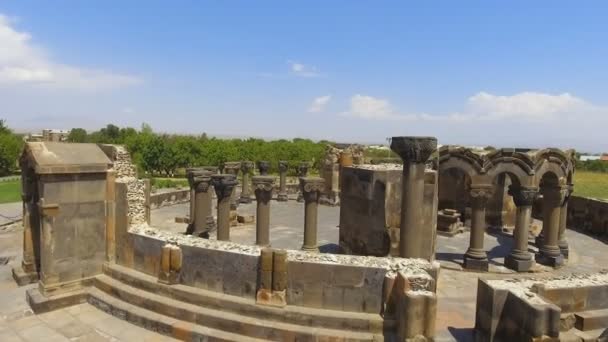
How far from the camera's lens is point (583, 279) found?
7.02 m

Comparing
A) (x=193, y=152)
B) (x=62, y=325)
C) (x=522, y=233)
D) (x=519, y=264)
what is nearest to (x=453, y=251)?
(x=519, y=264)

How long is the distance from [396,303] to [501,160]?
801cm

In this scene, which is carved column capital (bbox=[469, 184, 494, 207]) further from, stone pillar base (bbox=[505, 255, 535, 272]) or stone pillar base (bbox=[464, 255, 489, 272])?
stone pillar base (bbox=[505, 255, 535, 272])

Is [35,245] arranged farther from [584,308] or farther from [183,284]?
[584,308]

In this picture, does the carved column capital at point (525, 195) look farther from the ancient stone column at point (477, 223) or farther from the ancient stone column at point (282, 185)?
the ancient stone column at point (282, 185)

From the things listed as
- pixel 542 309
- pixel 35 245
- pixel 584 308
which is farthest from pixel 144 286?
pixel 584 308

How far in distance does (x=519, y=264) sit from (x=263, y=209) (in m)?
8.09

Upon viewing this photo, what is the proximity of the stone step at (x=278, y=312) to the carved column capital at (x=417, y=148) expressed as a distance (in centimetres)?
383

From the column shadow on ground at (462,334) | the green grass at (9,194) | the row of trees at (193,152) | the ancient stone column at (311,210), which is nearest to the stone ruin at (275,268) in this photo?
the column shadow on ground at (462,334)

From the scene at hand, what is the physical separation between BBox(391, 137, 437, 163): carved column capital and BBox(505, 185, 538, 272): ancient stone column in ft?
17.0

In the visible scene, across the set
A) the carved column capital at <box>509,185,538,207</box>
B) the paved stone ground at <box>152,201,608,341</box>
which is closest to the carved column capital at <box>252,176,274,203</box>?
the paved stone ground at <box>152,201,608,341</box>

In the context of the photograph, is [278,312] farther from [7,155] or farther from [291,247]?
[7,155]

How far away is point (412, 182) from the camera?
29.8 feet

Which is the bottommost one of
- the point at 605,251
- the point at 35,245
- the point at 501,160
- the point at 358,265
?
the point at 605,251
